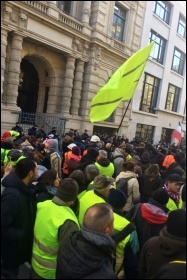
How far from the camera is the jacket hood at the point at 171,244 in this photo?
203cm

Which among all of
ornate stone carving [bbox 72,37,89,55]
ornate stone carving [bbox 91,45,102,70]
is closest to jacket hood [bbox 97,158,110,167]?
ornate stone carving [bbox 72,37,89,55]

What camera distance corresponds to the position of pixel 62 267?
78.0 inches

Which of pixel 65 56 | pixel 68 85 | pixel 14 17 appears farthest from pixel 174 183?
pixel 65 56

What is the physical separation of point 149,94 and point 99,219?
793 inches

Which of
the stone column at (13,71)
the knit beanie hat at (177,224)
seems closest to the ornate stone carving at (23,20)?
the stone column at (13,71)

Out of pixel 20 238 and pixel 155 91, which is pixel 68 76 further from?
pixel 20 238

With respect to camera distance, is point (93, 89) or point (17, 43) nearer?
point (17, 43)

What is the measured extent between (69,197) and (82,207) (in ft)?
2.40

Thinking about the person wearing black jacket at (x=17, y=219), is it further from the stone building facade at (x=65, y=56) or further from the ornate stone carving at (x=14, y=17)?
→ the ornate stone carving at (x=14, y=17)

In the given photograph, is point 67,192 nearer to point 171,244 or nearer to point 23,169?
point 23,169

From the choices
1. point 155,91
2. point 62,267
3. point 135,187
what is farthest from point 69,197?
point 155,91

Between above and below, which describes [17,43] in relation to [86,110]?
above

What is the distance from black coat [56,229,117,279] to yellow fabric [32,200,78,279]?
0.48 metres

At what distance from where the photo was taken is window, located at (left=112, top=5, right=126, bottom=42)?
58.5ft
